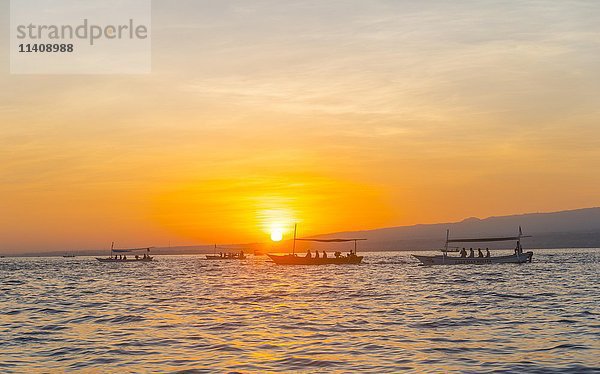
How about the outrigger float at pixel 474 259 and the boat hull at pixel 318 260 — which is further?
the boat hull at pixel 318 260

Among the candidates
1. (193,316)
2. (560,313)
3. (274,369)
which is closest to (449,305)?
(560,313)

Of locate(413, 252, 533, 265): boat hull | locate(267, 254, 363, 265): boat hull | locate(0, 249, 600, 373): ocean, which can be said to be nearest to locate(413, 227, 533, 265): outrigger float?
locate(413, 252, 533, 265): boat hull

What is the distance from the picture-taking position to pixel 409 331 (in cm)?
3234

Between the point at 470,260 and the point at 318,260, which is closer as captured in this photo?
the point at 470,260

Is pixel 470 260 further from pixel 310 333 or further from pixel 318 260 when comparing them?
pixel 310 333

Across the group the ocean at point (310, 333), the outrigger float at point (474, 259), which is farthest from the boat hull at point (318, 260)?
the ocean at point (310, 333)

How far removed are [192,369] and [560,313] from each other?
24388 mm

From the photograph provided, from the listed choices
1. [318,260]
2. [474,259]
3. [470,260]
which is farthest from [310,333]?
[318,260]

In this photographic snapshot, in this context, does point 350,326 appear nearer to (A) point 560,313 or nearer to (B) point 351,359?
(B) point 351,359

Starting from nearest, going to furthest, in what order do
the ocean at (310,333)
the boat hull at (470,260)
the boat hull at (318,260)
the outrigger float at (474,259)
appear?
1. the ocean at (310,333)
2. the outrigger float at (474,259)
3. the boat hull at (470,260)
4. the boat hull at (318,260)

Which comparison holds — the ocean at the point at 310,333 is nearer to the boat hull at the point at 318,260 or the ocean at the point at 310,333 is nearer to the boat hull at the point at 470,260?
the boat hull at the point at 470,260

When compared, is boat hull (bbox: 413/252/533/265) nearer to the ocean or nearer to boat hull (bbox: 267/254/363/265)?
boat hull (bbox: 267/254/363/265)

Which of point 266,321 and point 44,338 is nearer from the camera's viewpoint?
point 44,338

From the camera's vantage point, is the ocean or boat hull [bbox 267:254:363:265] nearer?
the ocean
